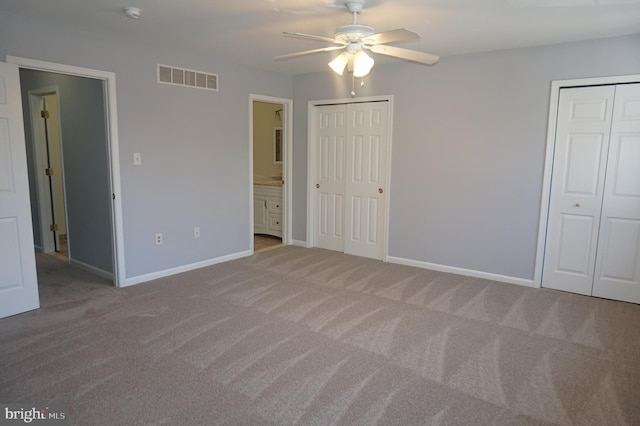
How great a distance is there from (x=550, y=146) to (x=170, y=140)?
3.96 meters

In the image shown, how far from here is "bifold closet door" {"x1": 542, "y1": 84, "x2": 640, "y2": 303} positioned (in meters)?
3.80

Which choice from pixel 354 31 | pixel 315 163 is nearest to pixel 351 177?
pixel 315 163

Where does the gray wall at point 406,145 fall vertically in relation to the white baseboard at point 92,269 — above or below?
above

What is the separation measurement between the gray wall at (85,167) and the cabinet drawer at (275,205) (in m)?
2.67

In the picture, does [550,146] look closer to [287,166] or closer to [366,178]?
[366,178]

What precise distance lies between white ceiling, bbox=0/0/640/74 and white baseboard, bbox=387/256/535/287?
2.41m

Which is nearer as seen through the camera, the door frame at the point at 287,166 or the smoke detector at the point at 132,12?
the smoke detector at the point at 132,12

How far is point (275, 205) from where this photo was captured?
6531 millimetres

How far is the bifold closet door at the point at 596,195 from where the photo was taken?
3801 mm

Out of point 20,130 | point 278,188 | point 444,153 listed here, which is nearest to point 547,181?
point 444,153

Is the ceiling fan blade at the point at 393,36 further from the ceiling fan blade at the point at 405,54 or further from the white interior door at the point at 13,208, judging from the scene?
the white interior door at the point at 13,208

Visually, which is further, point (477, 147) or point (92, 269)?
point (92, 269)

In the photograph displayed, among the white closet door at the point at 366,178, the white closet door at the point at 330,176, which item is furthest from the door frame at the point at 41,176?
the white closet door at the point at 366,178

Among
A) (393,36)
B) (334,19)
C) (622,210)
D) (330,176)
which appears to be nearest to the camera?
(393,36)
